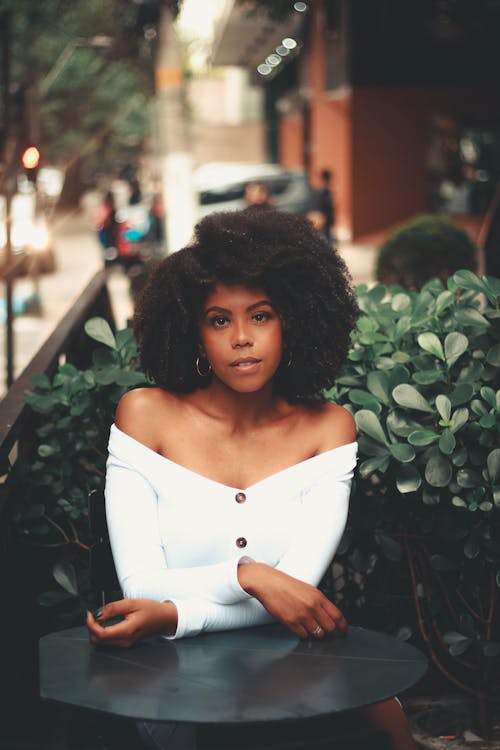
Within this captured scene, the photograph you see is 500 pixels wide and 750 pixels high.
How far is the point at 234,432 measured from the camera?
8.21 feet

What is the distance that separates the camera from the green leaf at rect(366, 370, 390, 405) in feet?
10.2

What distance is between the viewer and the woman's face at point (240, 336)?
7.97ft

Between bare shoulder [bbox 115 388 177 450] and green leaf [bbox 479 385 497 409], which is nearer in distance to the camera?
bare shoulder [bbox 115 388 177 450]

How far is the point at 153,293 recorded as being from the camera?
101 inches

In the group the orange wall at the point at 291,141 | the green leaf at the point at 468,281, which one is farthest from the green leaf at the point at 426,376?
the orange wall at the point at 291,141

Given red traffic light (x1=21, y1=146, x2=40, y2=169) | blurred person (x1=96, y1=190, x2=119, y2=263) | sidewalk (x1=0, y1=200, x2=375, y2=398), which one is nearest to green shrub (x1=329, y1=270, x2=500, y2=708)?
sidewalk (x1=0, y1=200, x2=375, y2=398)

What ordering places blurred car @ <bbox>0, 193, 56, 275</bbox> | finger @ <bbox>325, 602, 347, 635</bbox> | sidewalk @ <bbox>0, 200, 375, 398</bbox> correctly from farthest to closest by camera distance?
1. blurred car @ <bbox>0, 193, 56, 275</bbox>
2. sidewalk @ <bbox>0, 200, 375, 398</bbox>
3. finger @ <bbox>325, 602, 347, 635</bbox>

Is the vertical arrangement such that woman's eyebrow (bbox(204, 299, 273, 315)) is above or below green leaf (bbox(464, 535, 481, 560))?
above

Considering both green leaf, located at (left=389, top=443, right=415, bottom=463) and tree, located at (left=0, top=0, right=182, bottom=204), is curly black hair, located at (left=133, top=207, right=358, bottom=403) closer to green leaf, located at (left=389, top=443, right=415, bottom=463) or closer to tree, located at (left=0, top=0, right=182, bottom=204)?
green leaf, located at (left=389, top=443, right=415, bottom=463)

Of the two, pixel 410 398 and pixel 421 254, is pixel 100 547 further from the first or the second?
pixel 421 254

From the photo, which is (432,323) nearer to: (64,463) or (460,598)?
(460,598)

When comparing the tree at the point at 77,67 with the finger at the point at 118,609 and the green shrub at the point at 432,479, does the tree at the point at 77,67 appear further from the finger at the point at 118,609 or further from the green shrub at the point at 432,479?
the finger at the point at 118,609

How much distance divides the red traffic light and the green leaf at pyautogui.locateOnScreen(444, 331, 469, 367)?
6.81 m

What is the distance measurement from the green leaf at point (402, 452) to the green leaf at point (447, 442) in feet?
0.26
